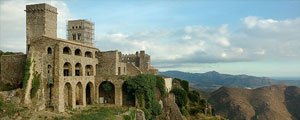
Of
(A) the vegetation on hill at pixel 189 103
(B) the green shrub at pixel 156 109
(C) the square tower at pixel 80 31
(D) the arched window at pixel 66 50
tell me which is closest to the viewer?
(D) the arched window at pixel 66 50

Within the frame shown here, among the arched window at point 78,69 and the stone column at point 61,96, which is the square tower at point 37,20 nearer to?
the arched window at point 78,69

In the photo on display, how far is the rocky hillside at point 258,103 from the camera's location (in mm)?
111812

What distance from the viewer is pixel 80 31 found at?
75250 millimetres

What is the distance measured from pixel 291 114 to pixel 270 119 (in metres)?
19.0

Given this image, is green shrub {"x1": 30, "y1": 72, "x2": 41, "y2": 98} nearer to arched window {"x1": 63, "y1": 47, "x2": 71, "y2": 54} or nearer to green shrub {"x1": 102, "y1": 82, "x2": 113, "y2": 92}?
arched window {"x1": 63, "y1": 47, "x2": 71, "y2": 54}

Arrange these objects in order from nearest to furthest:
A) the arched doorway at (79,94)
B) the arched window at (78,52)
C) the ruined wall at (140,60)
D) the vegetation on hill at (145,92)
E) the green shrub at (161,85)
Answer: the arched doorway at (79,94) < the arched window at (78,52) < the vegetation on hill at (145,92) < the green shrub at (161,85) < the ruined wall at (140,60)

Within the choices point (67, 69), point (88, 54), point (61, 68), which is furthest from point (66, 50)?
point (88, 54)

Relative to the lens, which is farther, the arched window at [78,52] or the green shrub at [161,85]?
the green shrub at [161,85]

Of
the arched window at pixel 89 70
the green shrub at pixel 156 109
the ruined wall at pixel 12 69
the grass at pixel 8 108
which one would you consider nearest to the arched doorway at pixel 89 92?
the arched window at pixel 89 70

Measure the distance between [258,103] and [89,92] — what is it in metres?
88.9

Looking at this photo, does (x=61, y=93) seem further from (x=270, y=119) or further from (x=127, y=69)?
(x=270, y=119)

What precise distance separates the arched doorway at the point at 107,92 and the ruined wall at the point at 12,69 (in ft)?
41.7

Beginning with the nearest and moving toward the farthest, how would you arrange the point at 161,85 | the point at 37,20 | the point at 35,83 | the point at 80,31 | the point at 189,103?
the point at 35,83 < the point at 37,20 < the point at 161,85 < the point at 189,103 < the point at 80,31

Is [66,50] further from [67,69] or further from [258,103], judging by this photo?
[258,103]
